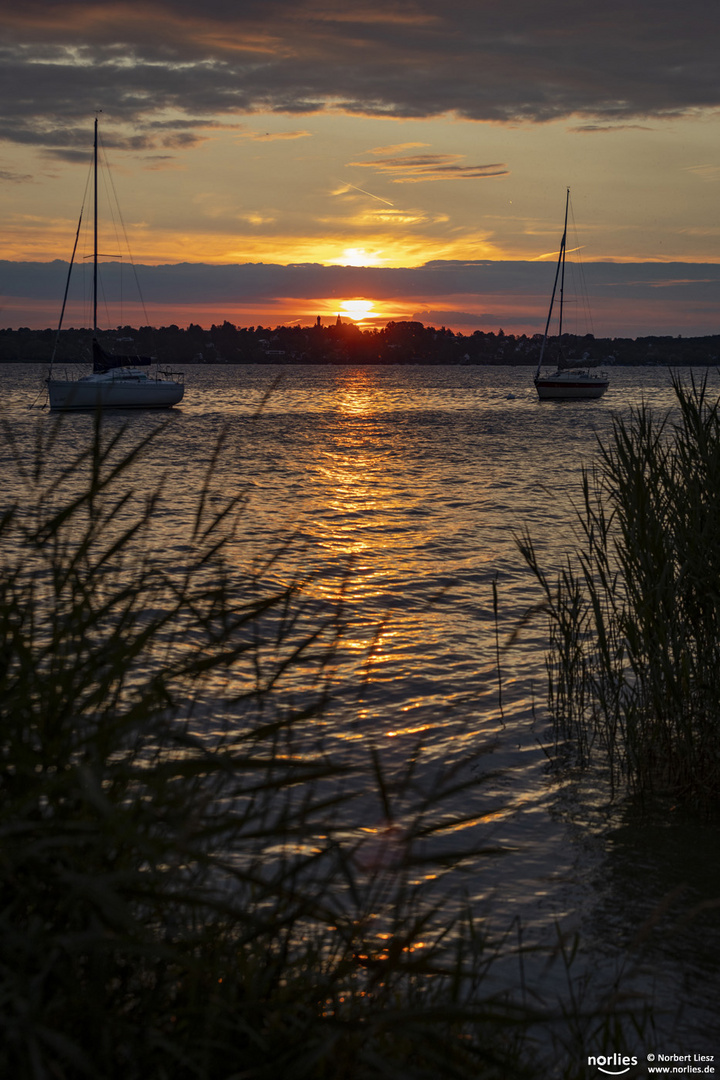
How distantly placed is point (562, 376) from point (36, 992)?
88289mm

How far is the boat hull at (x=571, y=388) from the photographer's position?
8357 centimetres

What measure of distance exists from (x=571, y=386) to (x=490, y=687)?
79.5 m

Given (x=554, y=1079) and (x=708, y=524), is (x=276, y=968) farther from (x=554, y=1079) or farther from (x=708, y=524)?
(x=708, y=524)

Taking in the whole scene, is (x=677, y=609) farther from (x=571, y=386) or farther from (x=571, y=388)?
(x=571, y=388)

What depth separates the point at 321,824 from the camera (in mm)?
2562

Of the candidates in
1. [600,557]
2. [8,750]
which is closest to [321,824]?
[8,750]

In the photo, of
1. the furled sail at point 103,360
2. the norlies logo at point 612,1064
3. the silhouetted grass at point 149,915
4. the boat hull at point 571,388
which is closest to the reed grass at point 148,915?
the silhouetted grass at point 149,915

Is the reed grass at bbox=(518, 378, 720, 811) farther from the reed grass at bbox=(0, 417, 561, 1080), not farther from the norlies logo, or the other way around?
the reed grass at bbox=(0, 417, 561, 1080)

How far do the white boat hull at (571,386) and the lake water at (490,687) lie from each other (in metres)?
44.8

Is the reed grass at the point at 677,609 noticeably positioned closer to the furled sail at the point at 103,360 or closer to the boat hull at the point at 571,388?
the furled sail at the point at 103,360

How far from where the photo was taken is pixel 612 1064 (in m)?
3.37

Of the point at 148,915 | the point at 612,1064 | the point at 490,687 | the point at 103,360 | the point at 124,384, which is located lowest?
the point at 490,687

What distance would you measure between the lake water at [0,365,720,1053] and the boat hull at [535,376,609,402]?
44818 millimetres

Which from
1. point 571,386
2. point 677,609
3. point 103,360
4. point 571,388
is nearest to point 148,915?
point 677,609
